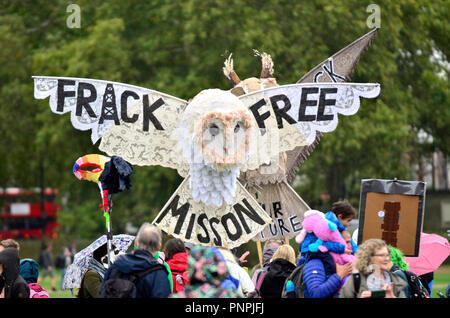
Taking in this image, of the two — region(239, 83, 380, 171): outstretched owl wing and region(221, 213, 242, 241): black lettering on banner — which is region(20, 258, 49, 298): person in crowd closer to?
region(221, 213, 242, 241): black lettering on banner

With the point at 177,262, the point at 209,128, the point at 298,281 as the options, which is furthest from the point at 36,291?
the point at 298,281

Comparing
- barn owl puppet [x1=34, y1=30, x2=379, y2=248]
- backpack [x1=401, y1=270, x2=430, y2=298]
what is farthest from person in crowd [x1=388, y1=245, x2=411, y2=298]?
barn owl puppet [x1=34, y1=30, x2=379, y2=248]

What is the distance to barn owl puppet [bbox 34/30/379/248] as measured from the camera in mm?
7160

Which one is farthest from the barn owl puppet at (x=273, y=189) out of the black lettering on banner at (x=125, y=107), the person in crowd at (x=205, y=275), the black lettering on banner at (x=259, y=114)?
the person in crowd at (x=205, y=275)

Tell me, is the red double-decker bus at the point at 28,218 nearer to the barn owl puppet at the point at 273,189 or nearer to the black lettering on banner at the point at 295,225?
the barn owl puppet at the point at 273,189

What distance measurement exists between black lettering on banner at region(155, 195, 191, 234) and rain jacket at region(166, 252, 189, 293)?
0.72ft

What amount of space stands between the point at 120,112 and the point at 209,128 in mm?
1134

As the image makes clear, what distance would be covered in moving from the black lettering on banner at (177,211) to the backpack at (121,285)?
1736 mm

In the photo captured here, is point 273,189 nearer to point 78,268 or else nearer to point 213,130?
point 213,130

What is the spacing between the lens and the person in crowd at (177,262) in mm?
7062

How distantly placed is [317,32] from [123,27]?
465cm

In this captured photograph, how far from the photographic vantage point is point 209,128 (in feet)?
23.0

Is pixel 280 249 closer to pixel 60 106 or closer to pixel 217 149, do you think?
pixel 217 149
